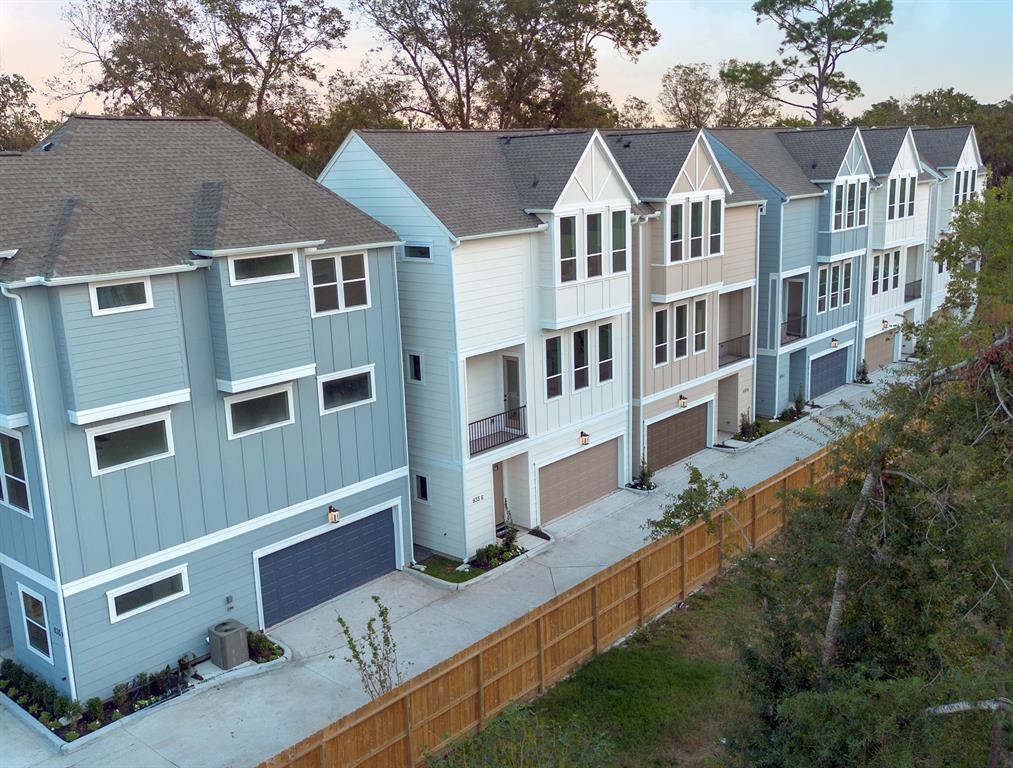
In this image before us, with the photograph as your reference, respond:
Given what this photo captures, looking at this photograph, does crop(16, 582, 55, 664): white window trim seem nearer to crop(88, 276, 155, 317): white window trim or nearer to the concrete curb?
crop(88, 276, 155, 317): white window trim

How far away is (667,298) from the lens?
25062mm

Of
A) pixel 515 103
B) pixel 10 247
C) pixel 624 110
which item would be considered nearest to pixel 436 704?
pixel 10 247

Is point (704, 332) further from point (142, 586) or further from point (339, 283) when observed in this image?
point (142, 586)

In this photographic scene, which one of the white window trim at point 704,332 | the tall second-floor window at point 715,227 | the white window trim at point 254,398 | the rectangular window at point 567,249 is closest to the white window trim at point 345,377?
the white window trim at point 254,398

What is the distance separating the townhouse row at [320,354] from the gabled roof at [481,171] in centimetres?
9

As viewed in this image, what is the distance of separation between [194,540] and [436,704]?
6.11 metres

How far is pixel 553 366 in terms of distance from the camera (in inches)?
899

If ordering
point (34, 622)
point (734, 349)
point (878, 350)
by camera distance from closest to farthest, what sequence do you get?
point (34, 622) < point (734, 349) < point (878, 350)

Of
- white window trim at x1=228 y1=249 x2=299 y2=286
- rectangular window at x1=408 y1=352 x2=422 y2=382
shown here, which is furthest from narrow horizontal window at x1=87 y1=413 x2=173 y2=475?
rectangular window at x1=408 y1=352 x2=422 y2=382

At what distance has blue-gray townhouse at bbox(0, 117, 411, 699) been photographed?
578 inches

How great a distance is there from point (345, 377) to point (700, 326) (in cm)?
1276

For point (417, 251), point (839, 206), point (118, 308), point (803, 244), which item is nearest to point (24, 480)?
point (118, 308)

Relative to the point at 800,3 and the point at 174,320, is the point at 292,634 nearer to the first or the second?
the point at 174,320

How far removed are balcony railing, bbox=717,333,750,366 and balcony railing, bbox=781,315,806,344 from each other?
263 cm
